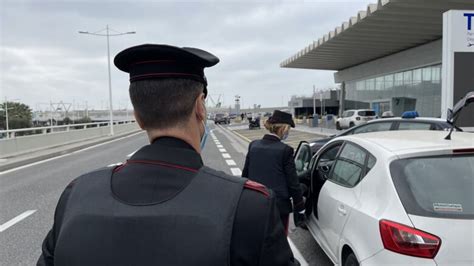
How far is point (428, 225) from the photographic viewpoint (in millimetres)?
2463

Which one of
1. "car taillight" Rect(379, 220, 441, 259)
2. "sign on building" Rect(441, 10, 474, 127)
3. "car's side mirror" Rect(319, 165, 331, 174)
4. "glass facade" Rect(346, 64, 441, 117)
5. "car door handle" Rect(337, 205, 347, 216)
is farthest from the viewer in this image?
"glass facade" Rect(346, 64, 441, 117)

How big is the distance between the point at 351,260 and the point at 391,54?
34.9m

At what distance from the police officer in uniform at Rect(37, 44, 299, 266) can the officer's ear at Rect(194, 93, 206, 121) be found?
29 mm

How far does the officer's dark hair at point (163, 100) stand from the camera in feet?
4.25

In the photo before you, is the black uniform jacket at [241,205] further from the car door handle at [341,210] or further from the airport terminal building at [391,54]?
the airport terminal building at [391,54]

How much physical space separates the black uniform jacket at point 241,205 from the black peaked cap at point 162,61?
A: 25cm

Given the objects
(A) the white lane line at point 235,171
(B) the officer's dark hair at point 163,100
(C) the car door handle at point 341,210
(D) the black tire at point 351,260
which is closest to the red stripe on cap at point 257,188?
(B) the officer's dark hair at point 163,100

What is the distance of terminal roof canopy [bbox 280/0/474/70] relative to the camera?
2011 centimetres

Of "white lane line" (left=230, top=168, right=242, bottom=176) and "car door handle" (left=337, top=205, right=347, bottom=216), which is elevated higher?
"car door handle" (left=337, top=205, right=347, bottom=216)

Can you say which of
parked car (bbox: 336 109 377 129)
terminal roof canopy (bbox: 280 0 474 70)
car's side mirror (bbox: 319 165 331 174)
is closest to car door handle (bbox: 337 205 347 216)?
car's side mirror (bbox: 319 165 331 174)

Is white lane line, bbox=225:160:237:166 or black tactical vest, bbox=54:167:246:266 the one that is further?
white lane line, bbox=225:160:237:166

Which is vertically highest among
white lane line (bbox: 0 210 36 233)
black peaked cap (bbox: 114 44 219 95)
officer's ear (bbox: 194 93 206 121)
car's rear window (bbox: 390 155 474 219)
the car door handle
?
black peaked cap (bbox: 114 44 219 95)

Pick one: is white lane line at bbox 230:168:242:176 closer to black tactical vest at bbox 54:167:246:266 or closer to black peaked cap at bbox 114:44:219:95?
black peaked cap at bbox 114:44:219:95

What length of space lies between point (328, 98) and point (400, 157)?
229 ft
